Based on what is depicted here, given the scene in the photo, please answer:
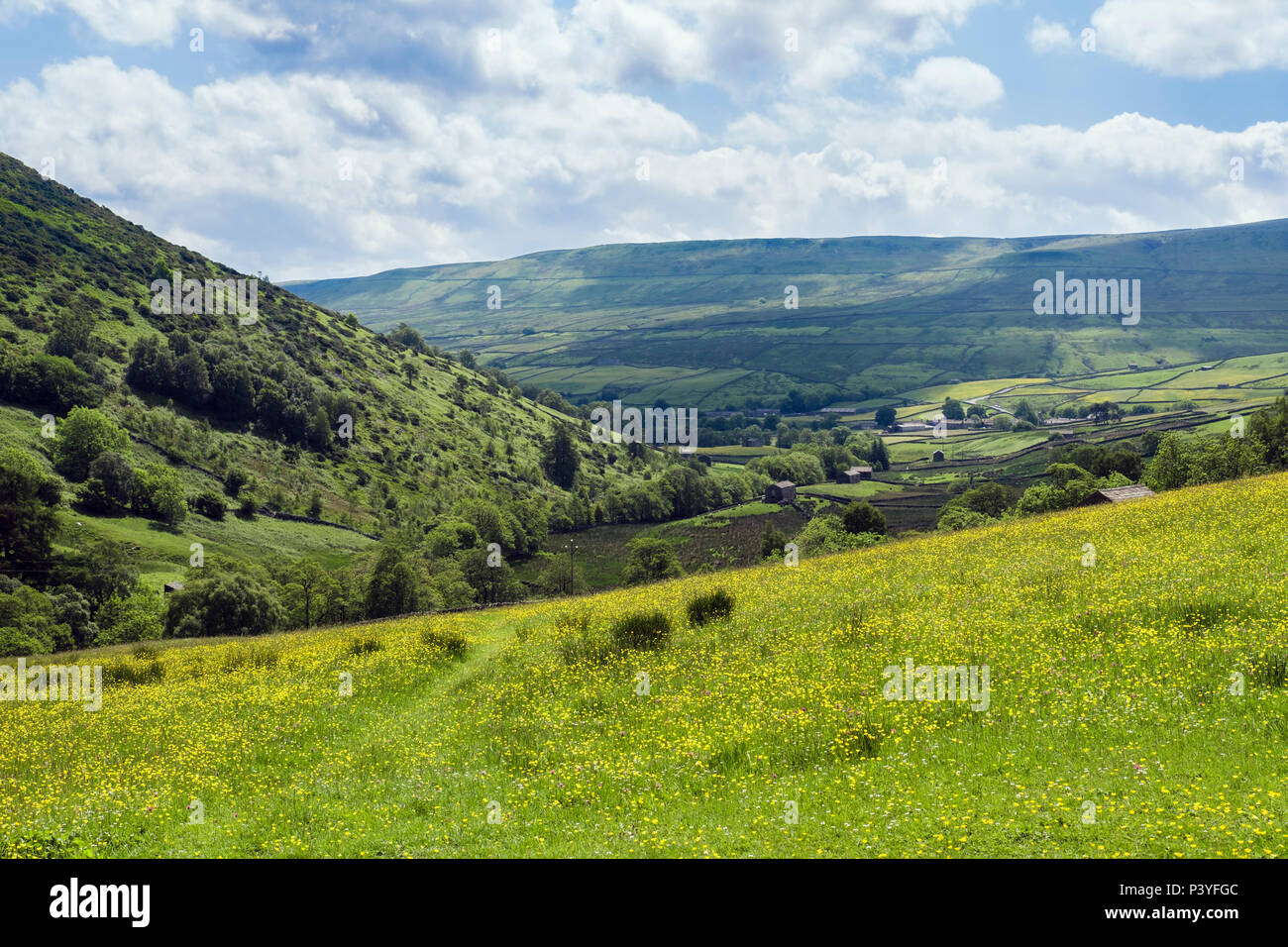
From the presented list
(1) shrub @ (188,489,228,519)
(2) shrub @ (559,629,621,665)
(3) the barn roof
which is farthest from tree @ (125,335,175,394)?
(3) the barn roof

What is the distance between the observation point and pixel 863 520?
97.7 meters

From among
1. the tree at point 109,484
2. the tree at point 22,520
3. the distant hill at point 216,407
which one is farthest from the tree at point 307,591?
the tree at point 109,484

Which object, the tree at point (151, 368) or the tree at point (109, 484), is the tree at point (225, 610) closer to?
the tree at point (109, 484)

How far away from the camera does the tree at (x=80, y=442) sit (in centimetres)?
11538

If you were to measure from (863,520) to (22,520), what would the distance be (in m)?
99.5

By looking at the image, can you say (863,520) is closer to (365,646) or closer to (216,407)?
(365,646)

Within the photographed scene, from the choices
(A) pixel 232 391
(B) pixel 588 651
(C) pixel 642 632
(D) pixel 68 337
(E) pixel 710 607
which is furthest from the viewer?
(A) pixel 232 391

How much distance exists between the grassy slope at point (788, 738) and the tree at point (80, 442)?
11103 cm

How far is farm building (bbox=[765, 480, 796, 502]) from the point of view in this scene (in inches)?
7544

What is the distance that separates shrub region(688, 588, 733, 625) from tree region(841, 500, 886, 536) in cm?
7359

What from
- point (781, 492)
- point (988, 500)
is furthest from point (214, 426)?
point (988, 500)
